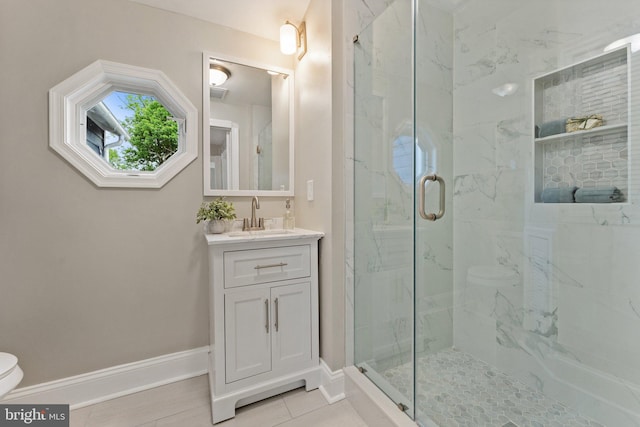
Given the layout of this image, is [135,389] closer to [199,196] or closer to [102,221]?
[102,221]

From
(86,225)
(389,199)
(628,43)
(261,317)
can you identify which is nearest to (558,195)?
(628,43)

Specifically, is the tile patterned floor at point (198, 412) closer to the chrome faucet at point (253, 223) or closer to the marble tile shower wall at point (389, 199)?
the marble tile shower wall at point (389, 199)

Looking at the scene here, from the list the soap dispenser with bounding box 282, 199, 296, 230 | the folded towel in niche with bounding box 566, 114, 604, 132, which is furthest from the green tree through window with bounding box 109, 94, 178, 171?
the folded towel in niche with bounding box 566, 114, 604, 132

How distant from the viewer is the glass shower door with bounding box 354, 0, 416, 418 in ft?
4.94

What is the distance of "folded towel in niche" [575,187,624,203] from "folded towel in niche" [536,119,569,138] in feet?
1.14

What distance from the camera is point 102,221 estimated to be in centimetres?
164

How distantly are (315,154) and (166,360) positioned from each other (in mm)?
1665

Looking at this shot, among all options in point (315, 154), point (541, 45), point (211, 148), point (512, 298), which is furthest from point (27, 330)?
point (541, 45)

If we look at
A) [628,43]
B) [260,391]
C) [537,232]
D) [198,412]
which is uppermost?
[628,43]

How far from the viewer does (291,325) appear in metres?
1.62

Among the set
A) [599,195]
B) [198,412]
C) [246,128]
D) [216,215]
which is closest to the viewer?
[599,195]

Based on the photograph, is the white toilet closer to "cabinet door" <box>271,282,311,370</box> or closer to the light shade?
Result: "cabinet door" <box>271,282,311,370</box>

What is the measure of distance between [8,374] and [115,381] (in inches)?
21.1

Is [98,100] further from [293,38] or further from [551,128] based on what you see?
[551,128]
